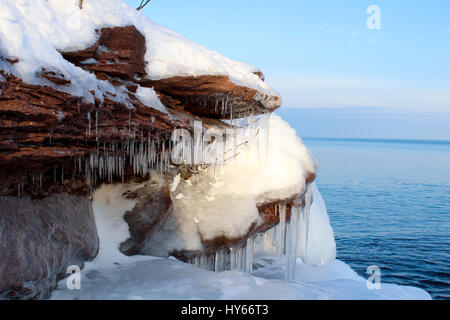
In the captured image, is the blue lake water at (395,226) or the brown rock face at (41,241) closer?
the brown rock face at (41,241)

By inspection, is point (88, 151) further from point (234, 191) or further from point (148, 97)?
point (234, 191)

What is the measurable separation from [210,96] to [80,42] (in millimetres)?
2952

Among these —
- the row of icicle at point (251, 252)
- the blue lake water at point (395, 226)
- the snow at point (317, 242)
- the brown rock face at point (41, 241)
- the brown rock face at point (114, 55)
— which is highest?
the brown rock face at point (114, 55)

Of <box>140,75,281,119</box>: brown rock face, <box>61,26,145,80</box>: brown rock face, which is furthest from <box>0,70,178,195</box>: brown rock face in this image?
<box>140,75,281,119</box>: brown rock face

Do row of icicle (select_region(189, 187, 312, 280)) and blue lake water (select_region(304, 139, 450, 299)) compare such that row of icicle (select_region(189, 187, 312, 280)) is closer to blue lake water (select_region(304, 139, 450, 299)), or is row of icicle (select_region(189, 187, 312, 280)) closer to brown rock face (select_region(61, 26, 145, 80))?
brown rock face (select_region(61, 26, 145, 80))

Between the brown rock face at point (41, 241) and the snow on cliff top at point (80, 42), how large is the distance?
2.16 metres

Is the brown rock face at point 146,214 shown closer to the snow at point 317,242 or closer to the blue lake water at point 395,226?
the snow at point 317,242

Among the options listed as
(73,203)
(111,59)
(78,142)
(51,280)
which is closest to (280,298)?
(51,280)

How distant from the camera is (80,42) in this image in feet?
20.2

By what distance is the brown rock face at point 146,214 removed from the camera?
23.8ft

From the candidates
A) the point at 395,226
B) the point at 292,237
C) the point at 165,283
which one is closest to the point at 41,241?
the point at 165,283

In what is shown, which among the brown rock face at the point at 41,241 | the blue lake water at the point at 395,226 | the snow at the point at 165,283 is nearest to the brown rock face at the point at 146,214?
the snow at the point at 165,283

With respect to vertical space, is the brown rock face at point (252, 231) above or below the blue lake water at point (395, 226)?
above

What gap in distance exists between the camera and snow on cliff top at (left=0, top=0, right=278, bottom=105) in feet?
14.6
